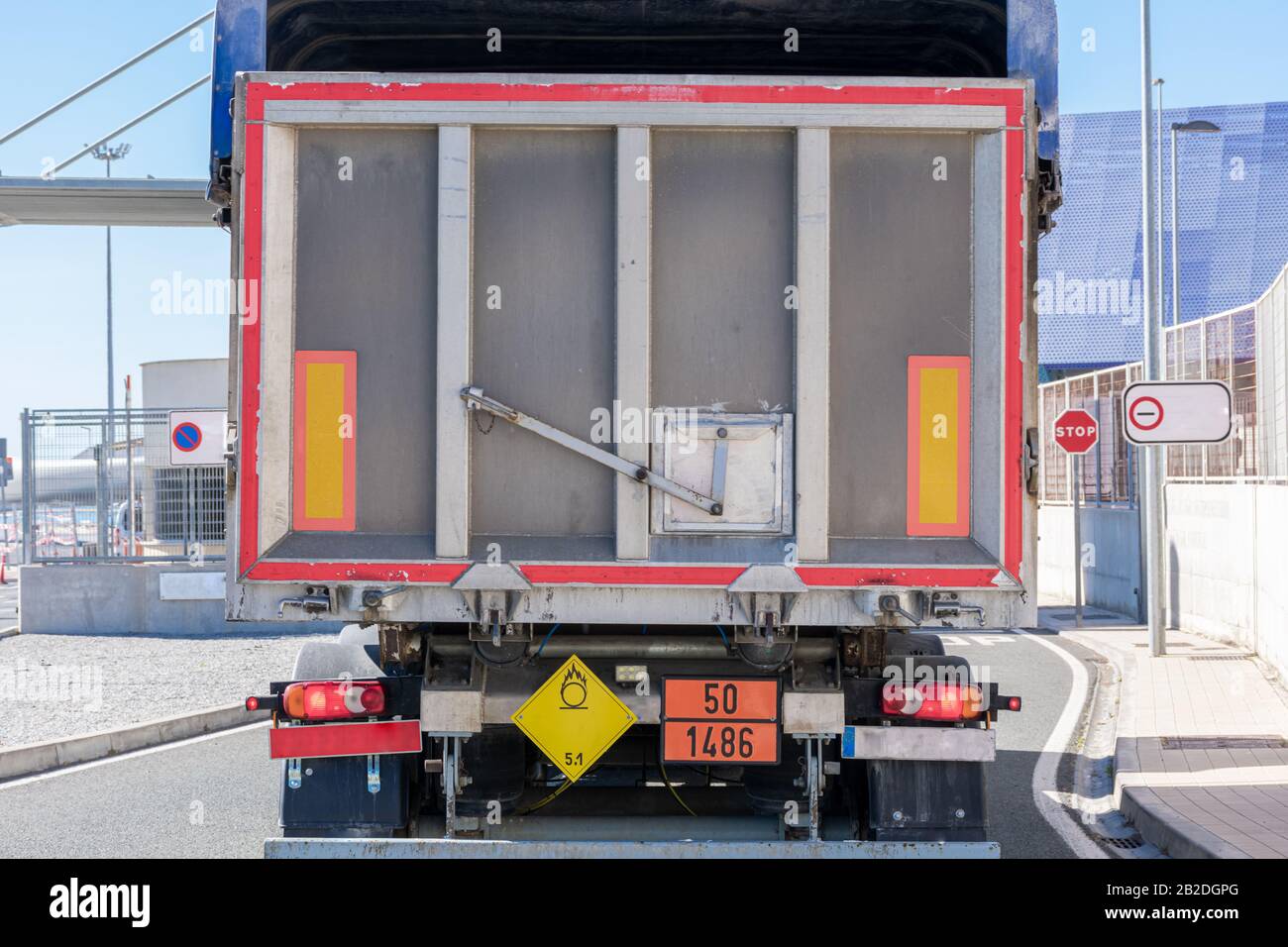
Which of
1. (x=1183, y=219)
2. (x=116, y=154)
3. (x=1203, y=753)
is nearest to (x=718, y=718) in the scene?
(x=1203, y=753)

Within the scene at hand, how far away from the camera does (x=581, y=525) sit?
15.0 feet

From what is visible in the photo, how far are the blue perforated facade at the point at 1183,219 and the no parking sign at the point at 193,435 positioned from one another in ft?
161

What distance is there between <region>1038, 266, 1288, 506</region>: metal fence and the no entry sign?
90 centimetres

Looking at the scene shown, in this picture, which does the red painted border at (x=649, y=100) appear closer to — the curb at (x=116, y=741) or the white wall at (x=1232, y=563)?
the curb at (x=116, y=741)

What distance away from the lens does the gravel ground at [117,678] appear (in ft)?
32.3

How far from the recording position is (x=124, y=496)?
1636 centimetres

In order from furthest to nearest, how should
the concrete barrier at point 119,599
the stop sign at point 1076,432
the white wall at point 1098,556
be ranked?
the white wall at point 1098,556, the stop sign at point 1076,432, the concrete barrier at point 119,599

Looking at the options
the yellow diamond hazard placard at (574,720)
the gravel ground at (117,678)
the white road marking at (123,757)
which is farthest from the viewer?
the gravel ground at (117,678)

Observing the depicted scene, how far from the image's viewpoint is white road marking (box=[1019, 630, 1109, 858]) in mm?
6645

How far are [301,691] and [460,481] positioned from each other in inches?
47.0

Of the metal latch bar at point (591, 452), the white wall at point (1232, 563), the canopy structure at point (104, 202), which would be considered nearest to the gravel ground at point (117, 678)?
the metal latch bar at point (591, 452)

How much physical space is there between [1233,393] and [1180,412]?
5.30 m

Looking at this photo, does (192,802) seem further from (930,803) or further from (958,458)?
(958,458)

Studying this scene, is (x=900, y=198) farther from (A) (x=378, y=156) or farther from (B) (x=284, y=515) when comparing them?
(B) (x=284, y=515)
